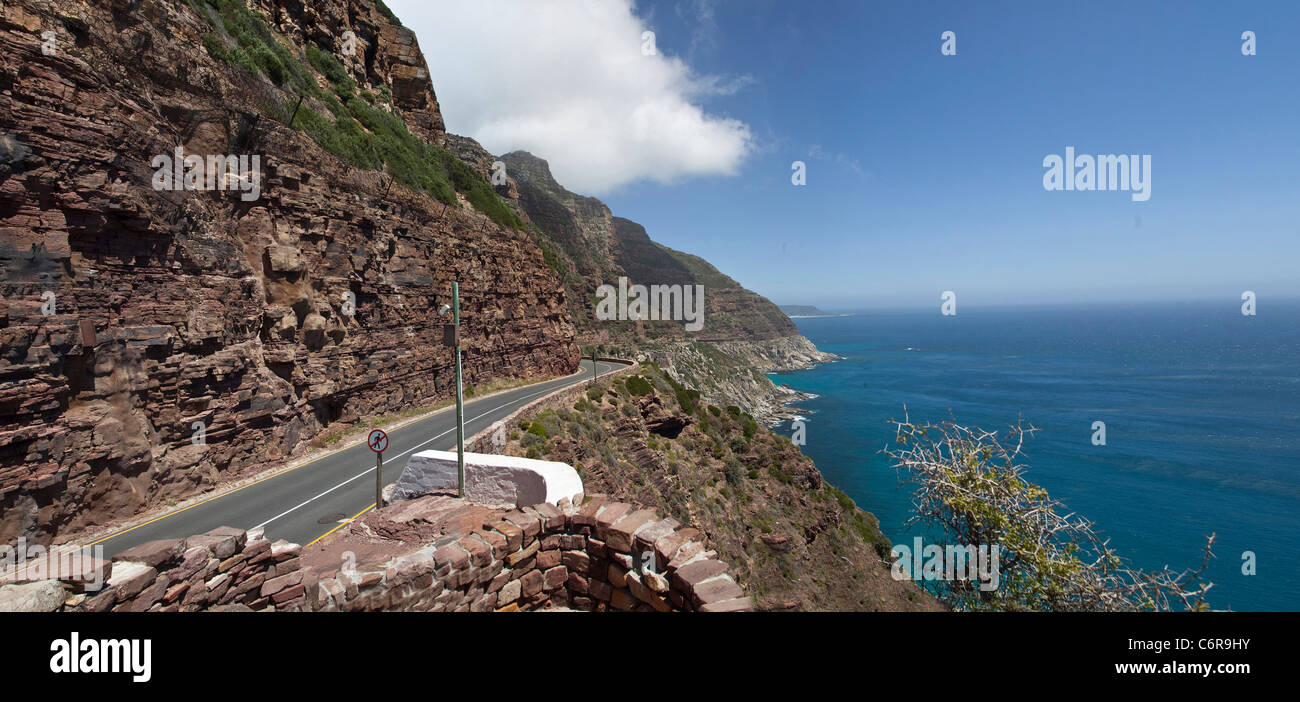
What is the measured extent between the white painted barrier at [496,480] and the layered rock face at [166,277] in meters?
7.53

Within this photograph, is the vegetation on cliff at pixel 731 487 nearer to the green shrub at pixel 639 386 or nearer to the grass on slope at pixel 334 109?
the green shrub at pixel 639 386

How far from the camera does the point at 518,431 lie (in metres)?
19.5

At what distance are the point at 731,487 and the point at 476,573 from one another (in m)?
30.0

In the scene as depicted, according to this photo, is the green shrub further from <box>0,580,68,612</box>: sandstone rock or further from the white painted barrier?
<box>0,580,68,612</box>: sandstone rock

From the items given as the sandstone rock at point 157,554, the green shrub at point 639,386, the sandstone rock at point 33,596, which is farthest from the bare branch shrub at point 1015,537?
the green shrub at point 639,386

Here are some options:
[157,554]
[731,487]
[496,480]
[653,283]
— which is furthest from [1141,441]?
[653,283]

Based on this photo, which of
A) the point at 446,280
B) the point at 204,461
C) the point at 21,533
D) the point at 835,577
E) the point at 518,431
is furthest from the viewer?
the point at 835,577

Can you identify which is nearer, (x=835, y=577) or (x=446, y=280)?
(x=446, y=280)

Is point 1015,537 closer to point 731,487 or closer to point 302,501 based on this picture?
point 302,501

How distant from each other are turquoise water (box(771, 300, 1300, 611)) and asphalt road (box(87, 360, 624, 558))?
1676 centimetres

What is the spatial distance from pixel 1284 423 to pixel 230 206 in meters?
127
